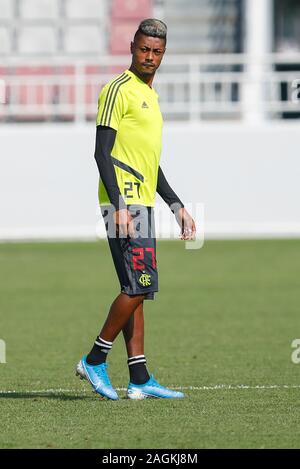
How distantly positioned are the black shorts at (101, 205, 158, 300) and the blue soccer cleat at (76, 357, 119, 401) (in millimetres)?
516

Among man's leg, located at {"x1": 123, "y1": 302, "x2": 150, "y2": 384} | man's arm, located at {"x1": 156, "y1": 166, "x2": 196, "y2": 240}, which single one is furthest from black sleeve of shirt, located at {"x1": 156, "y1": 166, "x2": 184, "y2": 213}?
man's leg, located at {"x1": 123, "y1": 302, "x2": 150, "y2": 384}

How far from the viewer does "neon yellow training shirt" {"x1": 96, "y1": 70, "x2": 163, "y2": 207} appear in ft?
24.9

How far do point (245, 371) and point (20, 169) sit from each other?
45.1 ft

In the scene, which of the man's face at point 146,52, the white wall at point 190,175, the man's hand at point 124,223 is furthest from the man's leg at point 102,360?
the white wall at point 190,175

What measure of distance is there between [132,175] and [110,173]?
0.88 ft

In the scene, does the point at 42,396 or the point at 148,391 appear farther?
the point at 42,396

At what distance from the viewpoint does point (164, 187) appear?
805cm

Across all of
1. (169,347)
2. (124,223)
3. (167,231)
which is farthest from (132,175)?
(167,231)

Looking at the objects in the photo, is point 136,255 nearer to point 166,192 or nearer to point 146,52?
point 166,192

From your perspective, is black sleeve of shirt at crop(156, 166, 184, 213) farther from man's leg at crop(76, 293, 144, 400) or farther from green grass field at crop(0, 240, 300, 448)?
green grass field at crop(0, 240, 300, 448)

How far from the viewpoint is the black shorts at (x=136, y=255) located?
762 cm

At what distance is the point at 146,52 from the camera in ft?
25.2
